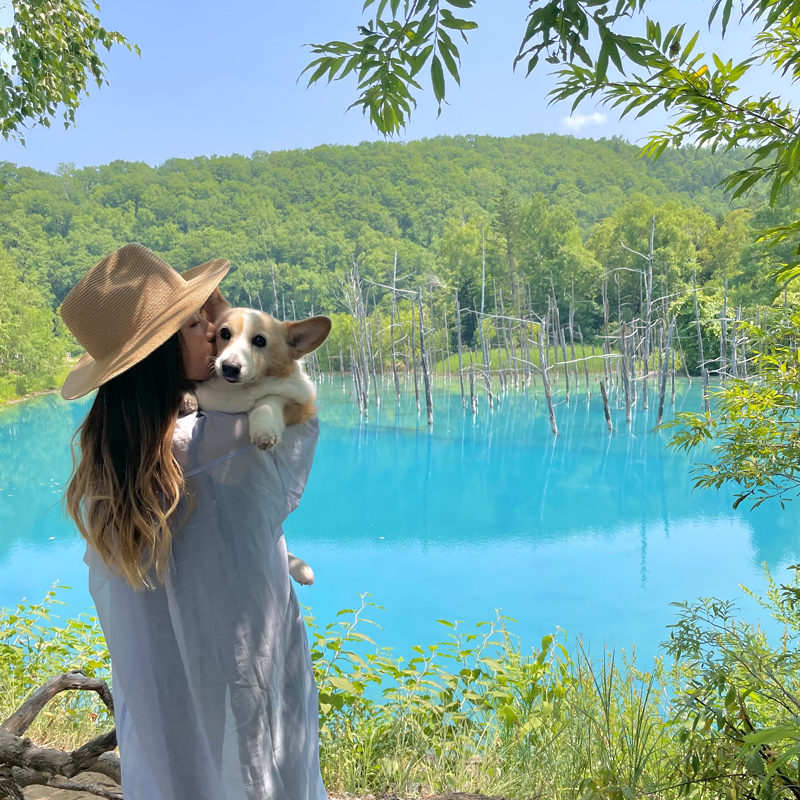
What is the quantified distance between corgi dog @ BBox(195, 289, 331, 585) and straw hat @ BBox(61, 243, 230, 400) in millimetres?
158

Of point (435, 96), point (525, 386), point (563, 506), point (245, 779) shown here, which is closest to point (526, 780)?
point (245, 779)

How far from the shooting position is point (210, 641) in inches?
39.3

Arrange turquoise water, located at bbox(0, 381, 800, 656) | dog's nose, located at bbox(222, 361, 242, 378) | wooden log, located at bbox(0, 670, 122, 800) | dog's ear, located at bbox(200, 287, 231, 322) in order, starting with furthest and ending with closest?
turquoise water, located at bbox(0, 381, 800, 656), wooden log, located at bbox(0, 670, 122, 800), dog's ear, located at bbox(200, 287, 231, 322), dog's nose, located at bbox(222, 361, 242, 378)

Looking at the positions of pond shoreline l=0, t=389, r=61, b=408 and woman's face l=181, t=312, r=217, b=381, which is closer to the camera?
woman's face l=181, t=312, r=217, b=381

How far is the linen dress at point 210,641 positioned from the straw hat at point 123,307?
0.16m

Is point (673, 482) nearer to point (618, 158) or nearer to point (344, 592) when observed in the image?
point (344, 592)

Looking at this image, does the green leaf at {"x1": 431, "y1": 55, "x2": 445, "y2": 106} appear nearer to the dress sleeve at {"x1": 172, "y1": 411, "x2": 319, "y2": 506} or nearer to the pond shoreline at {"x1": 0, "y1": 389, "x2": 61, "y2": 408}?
the dress sleeve at {"x1": 172, "y1": 411, "x2": 319, "y2": 506}

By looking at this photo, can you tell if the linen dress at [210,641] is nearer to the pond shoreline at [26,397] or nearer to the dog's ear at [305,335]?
Result: the dog's ear at [305,335]

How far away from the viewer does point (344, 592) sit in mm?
7773

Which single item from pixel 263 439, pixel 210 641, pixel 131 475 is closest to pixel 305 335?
pixel 263 439

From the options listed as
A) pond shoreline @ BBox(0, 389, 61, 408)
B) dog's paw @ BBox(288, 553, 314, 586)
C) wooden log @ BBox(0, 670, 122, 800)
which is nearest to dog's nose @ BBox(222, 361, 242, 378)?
dog's paw @ BBox(288, 553, 314, 586)

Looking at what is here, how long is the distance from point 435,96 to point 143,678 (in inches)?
40.5

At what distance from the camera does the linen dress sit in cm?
100

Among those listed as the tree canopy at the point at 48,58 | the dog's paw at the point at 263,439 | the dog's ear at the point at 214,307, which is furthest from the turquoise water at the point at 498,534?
the dog's paw at the point at 263,439
